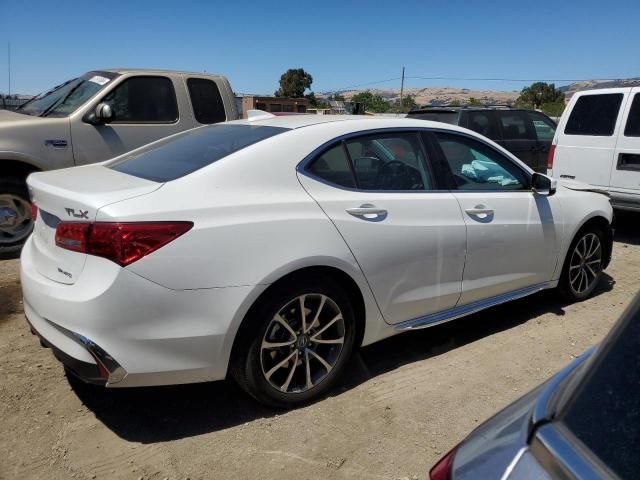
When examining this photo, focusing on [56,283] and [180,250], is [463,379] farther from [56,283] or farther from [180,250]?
[56,283]

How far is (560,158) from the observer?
25.1 ft

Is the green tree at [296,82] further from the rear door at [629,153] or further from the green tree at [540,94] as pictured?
the rear door at [629,153]

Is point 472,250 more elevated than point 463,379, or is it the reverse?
point 472,250

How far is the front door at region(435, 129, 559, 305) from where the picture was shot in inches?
148

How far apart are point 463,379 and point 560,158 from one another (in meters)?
5.22

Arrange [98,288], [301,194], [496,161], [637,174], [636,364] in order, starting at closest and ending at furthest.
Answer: [636,364] < [98,288] < [301,194] < [496,161] < [637,174]

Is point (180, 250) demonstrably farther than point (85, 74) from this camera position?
No

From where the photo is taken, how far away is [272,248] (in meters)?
2.79

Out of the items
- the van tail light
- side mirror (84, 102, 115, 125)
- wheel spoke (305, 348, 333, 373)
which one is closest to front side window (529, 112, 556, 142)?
side mirror (84, 102, 115, 125)

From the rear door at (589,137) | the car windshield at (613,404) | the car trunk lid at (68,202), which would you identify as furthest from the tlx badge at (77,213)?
the rear door at (589,137)

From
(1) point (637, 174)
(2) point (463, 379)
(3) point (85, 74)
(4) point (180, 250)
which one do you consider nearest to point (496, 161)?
(2) point (463, 379)

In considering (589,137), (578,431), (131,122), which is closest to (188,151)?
(578,431)

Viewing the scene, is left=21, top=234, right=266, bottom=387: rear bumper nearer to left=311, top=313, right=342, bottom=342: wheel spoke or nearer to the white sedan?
the white sedan

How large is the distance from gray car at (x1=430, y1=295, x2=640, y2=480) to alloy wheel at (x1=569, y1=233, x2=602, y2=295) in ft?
12.0
